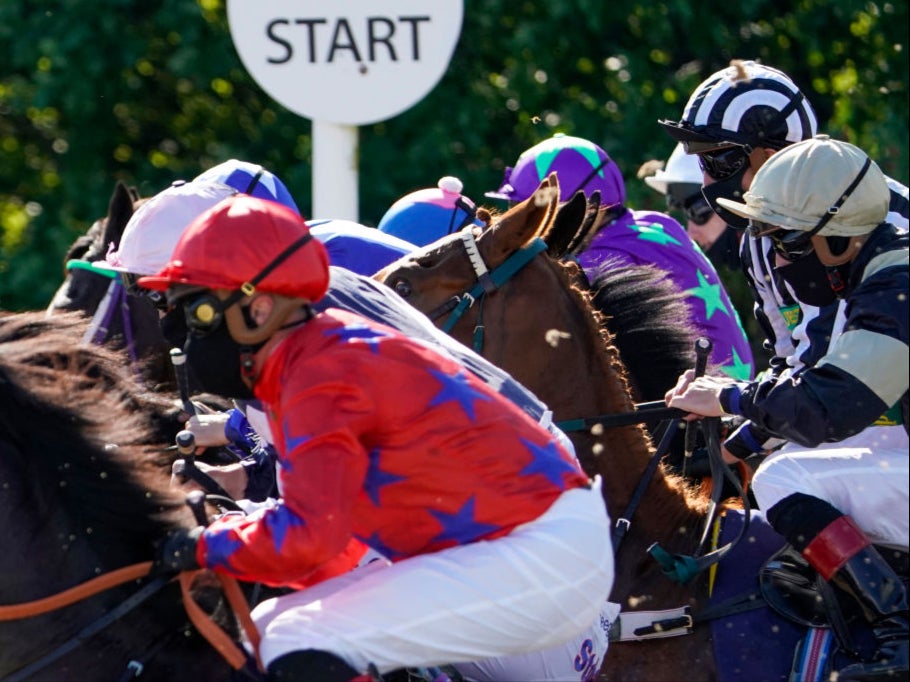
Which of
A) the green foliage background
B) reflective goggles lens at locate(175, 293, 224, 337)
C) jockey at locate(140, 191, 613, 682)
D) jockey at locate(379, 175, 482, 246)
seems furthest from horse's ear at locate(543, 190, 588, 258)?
the green foliage background

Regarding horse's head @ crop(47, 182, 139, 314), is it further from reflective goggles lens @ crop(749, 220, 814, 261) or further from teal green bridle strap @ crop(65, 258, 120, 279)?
reflective goggles lens @ crop(749, 220, 814, 261)

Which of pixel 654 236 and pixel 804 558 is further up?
pixel 654 236

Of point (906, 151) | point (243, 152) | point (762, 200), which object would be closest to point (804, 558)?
point (762, 200)

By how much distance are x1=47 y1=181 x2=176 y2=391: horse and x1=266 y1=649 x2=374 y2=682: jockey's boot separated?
2.34 meters

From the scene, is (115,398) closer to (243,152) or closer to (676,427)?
(676,427)

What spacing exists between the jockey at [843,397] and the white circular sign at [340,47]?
Answer: 3.10 metres

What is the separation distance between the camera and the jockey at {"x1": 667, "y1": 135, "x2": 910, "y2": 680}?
12.3ft

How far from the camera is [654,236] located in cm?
585

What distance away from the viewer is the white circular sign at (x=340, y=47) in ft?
22.9

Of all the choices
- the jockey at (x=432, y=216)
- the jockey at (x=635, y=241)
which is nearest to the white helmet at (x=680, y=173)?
the jockey at (x=635, y=241)

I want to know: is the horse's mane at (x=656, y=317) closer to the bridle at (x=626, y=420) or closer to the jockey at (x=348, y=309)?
the bridle at (x=626, y=420)

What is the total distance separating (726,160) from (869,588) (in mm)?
1632

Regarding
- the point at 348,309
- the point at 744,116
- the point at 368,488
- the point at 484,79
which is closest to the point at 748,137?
the point at 744,116

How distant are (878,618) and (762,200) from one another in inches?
44.6
